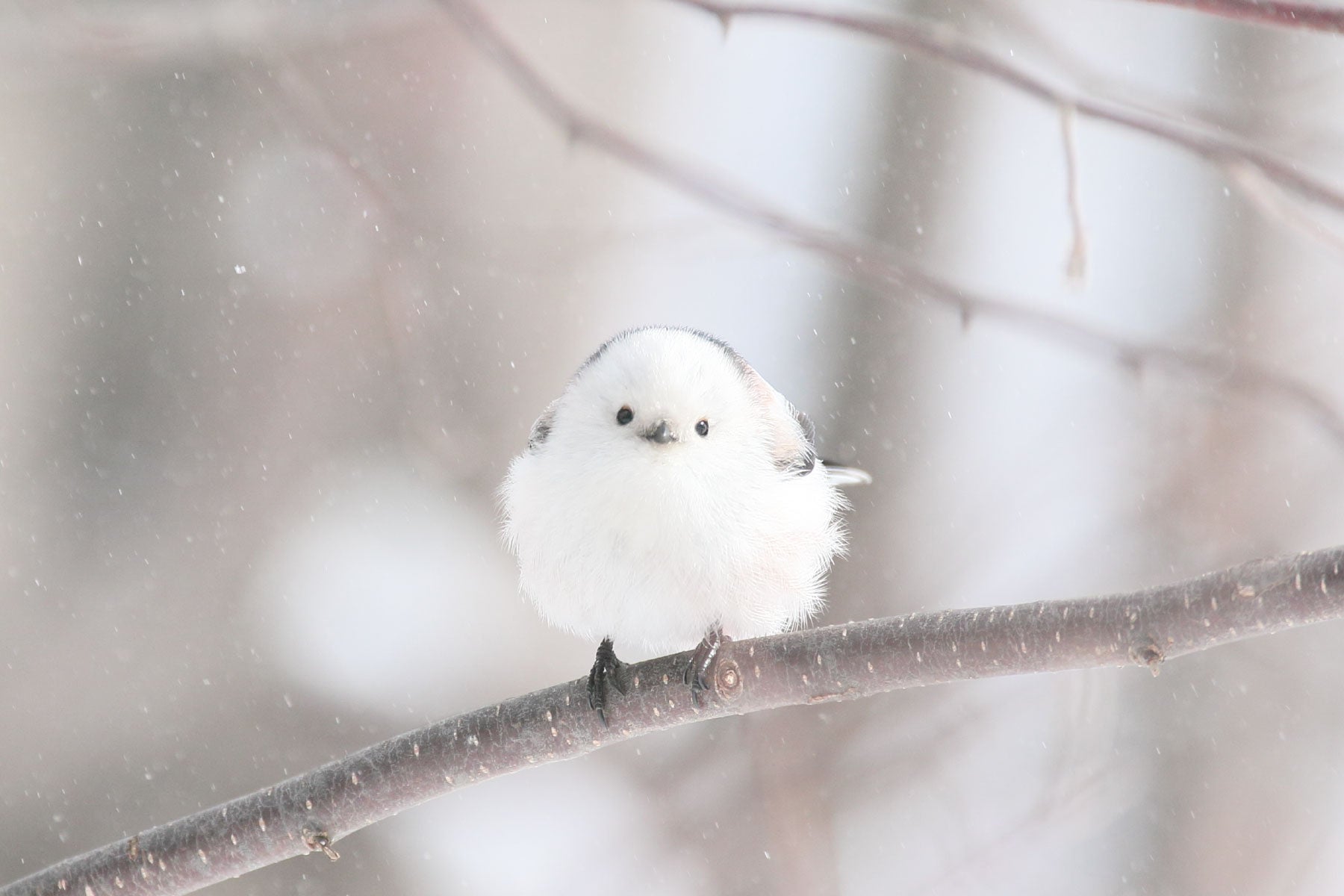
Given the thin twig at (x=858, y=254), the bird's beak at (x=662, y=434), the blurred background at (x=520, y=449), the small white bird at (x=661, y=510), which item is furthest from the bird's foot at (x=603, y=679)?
the blurred background at (x=520, y=449)

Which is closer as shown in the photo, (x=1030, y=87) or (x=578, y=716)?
(x=1030, y=87)

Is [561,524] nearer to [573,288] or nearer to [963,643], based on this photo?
[963,643]

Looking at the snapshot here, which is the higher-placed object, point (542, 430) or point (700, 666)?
point (542, 430)

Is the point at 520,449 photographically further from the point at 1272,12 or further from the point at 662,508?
the point at 1272,12

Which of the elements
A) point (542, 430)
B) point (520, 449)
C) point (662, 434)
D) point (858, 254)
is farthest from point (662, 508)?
point (520, 449)

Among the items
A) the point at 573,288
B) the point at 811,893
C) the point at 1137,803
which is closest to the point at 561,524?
the point at 811,893

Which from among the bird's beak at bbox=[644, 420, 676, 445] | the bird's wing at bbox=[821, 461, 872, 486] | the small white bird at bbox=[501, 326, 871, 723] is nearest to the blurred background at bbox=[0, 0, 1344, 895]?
the bird's wing at bbox=[821, 461, 872, 486]
